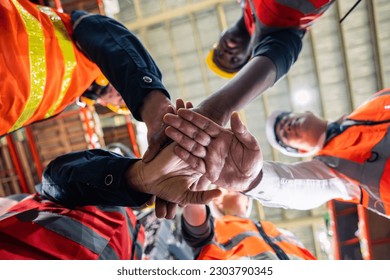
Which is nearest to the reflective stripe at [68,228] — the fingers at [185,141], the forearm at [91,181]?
the forearm at [91,181]

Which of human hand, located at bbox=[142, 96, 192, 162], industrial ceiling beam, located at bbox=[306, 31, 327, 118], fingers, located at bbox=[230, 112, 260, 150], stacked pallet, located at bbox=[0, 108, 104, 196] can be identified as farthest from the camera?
industrial ceiling beam, located at bbox=[306, 31, 327, 118]

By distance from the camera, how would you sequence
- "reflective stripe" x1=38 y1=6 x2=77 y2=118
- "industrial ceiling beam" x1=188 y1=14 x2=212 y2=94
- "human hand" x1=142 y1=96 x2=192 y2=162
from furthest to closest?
1. "industrial ceiling beam" x1=188 y1=14 x2=212 y2=94
2. "reflective stripe" x1=38 y1=6 x2=77 y2=118
3. "human hand" x1=142 y1=96 x2=192 y2=162

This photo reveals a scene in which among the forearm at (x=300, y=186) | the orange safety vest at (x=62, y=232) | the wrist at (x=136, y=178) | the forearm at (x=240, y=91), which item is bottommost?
the forearm at (x=300, y=186)

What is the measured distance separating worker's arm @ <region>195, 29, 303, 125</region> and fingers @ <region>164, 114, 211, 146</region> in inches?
5.9

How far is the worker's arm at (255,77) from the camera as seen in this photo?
129 centimetres

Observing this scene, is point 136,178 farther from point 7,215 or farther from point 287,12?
point 287,12

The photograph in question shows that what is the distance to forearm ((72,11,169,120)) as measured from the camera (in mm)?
1254

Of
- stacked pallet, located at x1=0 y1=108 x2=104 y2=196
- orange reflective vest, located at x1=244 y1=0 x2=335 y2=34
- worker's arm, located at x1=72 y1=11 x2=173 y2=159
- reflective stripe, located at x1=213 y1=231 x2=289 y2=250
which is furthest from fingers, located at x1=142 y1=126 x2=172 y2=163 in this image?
stacked pallet, located at x1=0 y1=108 x2=104 y2=196

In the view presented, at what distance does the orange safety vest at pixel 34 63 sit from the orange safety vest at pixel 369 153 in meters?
1.64

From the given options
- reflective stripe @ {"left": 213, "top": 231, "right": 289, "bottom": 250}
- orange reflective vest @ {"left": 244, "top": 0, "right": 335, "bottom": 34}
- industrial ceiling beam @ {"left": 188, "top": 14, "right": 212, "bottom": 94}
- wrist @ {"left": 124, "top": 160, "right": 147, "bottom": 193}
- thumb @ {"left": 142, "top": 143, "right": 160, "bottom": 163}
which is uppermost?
industrial ceiling beam @ {"left": 188, "top": 14, "right": 212, "bottom": 94}

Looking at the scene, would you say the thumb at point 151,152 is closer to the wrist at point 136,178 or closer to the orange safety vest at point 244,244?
the wrist at point 136,178

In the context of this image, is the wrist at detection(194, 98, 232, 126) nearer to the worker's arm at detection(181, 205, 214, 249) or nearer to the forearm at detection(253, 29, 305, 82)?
the forearm at detection(253, 29, 305, 82)
